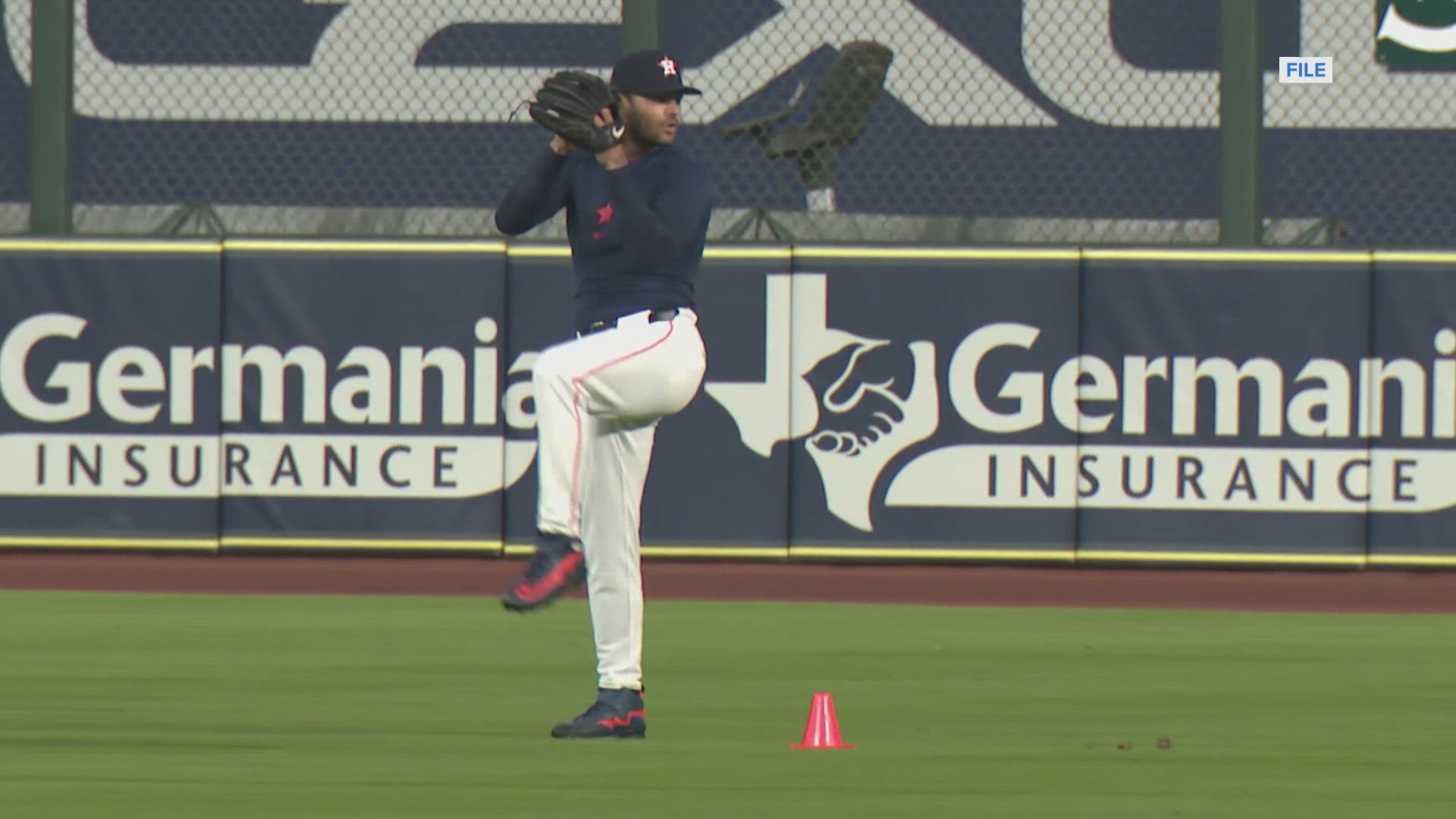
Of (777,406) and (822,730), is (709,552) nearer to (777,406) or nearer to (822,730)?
(777,406)

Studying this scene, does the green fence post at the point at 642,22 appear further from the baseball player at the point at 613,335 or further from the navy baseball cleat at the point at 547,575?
the navy baseball cleat at the point at 547,575

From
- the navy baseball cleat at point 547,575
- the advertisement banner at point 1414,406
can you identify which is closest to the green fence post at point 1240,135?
Result: the advertisement banner at point 1414,406

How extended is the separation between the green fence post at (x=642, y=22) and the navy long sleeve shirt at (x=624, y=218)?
534 centimetres

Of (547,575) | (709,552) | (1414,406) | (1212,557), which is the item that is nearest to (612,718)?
(547,575)

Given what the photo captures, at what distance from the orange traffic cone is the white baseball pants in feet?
1.53

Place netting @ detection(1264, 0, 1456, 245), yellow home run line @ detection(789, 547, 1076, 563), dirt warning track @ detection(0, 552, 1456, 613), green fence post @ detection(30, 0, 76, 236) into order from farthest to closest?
netting @ detection(1264, 0, 1456, 245)
green fence post @ detection(30, 0, 76, 236)
yellow home run line @ detection(789, 547, 1076, 563)
dirt warning track @ detection(0, 552, 1456, 613)

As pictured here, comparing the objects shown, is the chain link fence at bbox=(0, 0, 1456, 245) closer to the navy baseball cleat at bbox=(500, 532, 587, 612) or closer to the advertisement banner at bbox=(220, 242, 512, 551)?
the advertisement banner at bbox=(220, 242, 512, 551)

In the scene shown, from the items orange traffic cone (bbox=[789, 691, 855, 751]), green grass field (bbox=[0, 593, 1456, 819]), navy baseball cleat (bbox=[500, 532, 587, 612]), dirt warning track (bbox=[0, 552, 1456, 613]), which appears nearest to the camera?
green grass field (bbox=[0, 593, 1456, 819])

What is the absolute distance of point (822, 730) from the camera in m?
6.37

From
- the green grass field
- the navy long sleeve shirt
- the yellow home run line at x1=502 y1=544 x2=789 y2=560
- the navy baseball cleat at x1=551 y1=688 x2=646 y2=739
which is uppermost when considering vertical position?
the navy long sleeve shirt

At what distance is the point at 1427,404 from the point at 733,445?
10.5ft

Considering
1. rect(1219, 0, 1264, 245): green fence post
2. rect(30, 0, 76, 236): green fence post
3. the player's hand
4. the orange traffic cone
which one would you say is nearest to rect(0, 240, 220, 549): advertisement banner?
rect(30, 0, 76, 236): green fence post

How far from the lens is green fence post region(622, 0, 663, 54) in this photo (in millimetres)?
11812

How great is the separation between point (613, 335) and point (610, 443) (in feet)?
0.92
